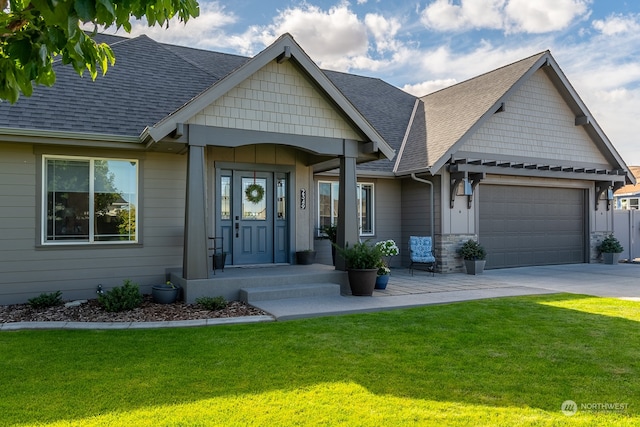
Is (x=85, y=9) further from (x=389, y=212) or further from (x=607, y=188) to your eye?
(x=607, y=188)

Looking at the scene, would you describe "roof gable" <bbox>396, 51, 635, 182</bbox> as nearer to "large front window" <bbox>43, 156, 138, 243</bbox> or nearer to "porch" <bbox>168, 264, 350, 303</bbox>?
"porch" <bbox>168, 264, 350, 303</bbox>

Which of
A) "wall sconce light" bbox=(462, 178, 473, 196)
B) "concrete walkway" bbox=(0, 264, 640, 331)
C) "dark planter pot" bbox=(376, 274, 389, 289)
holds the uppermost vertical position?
"wall sconce light" bbox=(462, 178, 473, 196)

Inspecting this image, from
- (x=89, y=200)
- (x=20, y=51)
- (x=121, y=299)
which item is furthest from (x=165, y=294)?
(x=20, y=51)

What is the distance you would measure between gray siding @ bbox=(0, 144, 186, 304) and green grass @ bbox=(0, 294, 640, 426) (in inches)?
88.6

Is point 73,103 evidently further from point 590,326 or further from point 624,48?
point 624,48

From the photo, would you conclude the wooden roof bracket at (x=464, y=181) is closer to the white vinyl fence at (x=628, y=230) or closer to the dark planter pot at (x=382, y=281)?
the dark planter pot at (x=382, y=281)

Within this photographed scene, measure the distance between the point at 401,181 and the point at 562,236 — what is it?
5.58 metres

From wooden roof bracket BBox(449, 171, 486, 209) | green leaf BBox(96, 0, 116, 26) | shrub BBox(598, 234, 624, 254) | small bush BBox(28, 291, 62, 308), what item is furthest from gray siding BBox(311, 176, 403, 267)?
green leaf BBox(96, 0, 116, 26)

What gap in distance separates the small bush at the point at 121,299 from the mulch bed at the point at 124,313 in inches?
3.9

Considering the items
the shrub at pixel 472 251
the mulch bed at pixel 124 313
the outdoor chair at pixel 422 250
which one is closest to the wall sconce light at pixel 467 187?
the shrub at pixel 472 251

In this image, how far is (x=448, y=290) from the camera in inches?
357

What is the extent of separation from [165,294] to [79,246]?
194 cm

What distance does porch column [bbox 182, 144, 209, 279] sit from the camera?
7516 millimetres

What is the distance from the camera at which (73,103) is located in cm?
848
